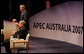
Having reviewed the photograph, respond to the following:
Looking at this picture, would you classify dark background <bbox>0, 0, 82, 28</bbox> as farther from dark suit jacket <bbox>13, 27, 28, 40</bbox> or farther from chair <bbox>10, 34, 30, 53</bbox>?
chair <bbox>10, 34, 30, 53</bbox>

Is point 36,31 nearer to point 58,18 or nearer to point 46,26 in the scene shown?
point 46,26

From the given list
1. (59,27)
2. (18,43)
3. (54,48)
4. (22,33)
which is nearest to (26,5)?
(59,27)

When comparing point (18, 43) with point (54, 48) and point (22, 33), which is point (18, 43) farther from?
point (54, 48)

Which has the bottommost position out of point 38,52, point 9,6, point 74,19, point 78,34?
point 38,52

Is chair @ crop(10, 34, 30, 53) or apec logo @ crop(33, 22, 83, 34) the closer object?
chair @ crop(10, 34, 30, 53)

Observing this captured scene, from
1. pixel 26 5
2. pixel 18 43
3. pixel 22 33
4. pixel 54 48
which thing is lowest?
pixel 54 48

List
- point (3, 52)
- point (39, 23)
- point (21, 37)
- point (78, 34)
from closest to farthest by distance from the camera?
1. point (21, 37)
2. point (3, 52)
3. point (78, 34)
4. point (39, 23)

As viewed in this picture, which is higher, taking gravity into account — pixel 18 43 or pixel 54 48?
pixel 18 43

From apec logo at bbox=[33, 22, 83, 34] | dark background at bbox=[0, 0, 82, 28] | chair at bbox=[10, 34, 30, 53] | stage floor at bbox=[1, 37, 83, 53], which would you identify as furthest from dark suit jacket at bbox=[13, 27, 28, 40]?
dark background at bbox=[0, 0, 82, 28]

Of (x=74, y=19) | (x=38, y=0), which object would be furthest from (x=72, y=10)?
(x=38, y=0)

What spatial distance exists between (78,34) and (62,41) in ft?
5.90

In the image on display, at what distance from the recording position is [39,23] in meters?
11.7

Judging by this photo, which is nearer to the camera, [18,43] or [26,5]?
[18,43]

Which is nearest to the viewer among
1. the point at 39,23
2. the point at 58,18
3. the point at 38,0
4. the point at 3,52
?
the point at 3,52
